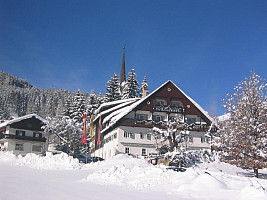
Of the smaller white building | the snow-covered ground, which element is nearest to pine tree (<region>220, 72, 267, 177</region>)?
the snow-covered ground

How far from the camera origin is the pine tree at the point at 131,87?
67750 millimetres

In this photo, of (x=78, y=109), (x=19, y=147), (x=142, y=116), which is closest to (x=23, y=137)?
(x=19, y=147)

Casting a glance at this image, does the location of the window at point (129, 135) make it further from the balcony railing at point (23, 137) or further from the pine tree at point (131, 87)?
the pine tree at point (131, 87)

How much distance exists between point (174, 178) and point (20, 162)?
13188 mm

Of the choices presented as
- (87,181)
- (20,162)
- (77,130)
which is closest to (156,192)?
(87,181)

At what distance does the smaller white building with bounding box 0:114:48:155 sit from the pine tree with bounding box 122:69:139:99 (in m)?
19.2

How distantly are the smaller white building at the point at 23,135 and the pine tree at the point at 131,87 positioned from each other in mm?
19224

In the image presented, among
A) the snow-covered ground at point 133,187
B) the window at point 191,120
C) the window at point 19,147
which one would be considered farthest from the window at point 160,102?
the snow-covered ground at point 133,187

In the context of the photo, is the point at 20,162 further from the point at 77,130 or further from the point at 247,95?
the point at 77,130

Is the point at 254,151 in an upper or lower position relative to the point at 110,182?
upper

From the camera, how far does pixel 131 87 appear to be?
68.0 m

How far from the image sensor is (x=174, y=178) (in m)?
18.0

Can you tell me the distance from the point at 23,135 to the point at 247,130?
43016 millimetres

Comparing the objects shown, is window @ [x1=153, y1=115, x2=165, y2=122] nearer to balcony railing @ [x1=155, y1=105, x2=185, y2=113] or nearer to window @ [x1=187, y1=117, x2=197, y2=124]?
balcony railing @ [x1=155, y1=105, x2=185, y2=113]
